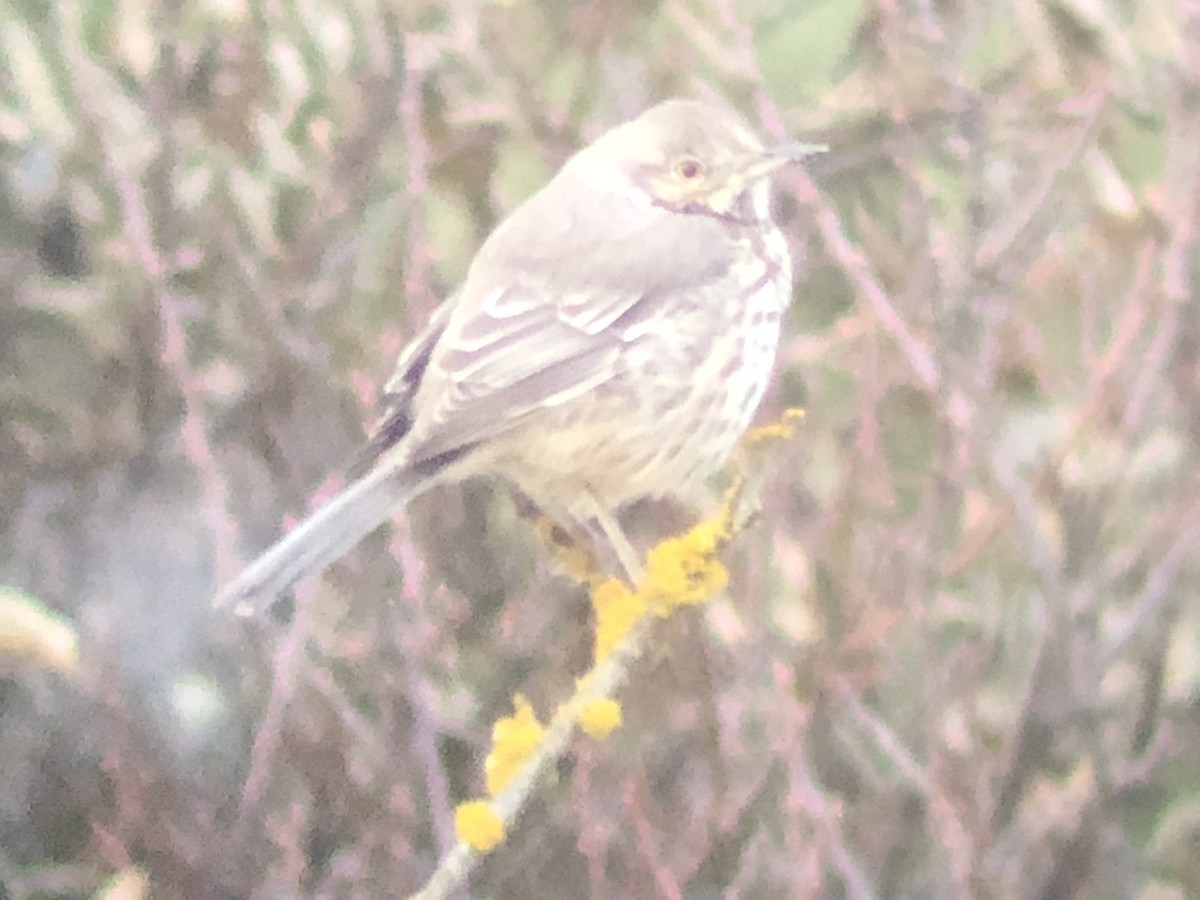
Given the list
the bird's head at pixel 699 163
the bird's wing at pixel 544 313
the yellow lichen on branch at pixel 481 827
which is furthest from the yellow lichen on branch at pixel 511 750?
the bird's head at pixel 699 163

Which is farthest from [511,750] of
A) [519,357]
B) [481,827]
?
[519,357]

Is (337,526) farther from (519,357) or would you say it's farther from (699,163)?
(699,163)

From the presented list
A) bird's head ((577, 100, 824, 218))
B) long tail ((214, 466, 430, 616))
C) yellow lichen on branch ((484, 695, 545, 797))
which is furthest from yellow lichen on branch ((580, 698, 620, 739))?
bird's head ((577, 100, 824, 218))

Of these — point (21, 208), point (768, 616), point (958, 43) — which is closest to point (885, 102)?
point (958, 43)

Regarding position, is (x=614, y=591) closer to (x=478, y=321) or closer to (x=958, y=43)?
(x=478, y=321)

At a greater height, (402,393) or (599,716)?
(402,393)

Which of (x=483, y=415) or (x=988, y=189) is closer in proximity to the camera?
(x=483, y=415)
